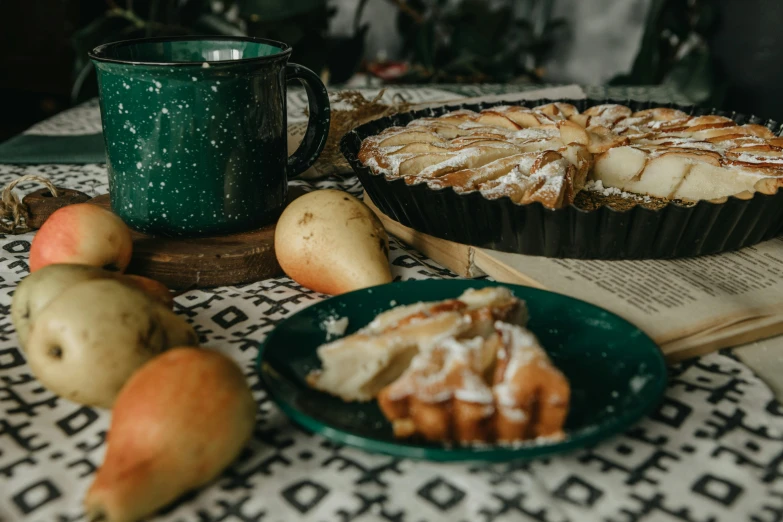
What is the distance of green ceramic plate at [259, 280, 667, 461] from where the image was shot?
456 millimetres

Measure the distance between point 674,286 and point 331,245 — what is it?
377mm

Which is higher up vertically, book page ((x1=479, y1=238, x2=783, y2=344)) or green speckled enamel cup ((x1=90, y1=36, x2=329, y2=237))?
green speckled enamel cup ((x1=90, y1=36, x2=329, y2=237))

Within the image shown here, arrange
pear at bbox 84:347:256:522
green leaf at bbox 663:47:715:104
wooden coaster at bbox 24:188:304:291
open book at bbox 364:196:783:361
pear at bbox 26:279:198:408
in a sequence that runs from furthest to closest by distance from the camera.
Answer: green leaf at bbox 663:47:715:104 < wooden coaster at bbox 24:188:304:291 < open book at bbox 364:196:783:361 < pear at bbox 26:279:198:408 < pear at bbox 84:347:256:522

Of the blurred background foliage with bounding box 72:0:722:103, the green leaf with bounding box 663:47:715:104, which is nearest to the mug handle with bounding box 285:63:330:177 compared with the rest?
the blurred background foliage with bounding box 72:0:722:103

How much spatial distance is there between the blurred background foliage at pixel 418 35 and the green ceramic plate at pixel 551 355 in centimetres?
139

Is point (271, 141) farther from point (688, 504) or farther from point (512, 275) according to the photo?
point (688, 504)

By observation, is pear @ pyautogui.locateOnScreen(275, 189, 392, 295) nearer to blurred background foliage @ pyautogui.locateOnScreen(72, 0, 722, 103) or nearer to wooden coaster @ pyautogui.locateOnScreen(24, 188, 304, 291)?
wooden coaster @ pyautogui.locateOnScreen(24, 188, 304, 291)

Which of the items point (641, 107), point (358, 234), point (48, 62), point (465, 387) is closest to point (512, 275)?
point (358, 234)

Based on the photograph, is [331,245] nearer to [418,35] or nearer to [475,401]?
[475,401]

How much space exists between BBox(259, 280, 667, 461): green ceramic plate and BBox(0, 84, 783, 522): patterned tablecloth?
3cm

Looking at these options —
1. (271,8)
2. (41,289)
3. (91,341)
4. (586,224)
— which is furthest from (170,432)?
(271,8)

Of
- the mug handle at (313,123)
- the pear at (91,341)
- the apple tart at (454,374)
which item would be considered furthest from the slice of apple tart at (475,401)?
the mug handle at (313,123)

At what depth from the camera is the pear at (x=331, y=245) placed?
76cm

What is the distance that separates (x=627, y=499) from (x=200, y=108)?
0.57 m
